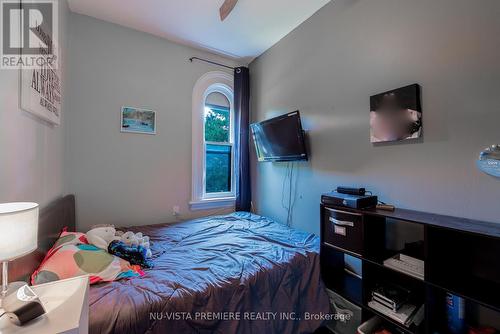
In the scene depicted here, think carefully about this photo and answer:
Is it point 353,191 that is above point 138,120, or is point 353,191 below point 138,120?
below

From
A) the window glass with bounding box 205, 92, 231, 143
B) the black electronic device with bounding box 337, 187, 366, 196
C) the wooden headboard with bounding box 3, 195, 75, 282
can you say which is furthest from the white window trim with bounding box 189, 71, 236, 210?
the black electronic device with bounding box 337, 187, 366, 196

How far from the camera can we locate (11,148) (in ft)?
3.42

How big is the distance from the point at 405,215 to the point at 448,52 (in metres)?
0.99

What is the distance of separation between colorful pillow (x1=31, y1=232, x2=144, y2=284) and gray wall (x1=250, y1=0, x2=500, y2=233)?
5.45ft

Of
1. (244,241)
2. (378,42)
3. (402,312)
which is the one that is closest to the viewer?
(402,312)

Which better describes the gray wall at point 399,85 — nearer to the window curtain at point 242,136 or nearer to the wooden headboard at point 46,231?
the window curtain at point 242,136

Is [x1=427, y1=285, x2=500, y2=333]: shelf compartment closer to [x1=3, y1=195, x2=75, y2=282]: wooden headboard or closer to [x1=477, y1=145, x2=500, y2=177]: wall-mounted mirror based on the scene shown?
[x1=477, y1=145, x2=500, y2=177]: wall-mounted mirror

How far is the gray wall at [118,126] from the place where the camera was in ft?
7.47

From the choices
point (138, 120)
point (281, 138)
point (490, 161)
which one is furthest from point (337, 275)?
point (138, 120)

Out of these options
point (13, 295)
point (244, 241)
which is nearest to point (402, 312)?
point (244, 241)

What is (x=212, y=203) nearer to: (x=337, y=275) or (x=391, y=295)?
(x=337, y=275)

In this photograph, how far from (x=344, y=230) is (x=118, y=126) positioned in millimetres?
2443

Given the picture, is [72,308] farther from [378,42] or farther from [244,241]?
[378,42]

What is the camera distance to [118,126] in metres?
2.45
